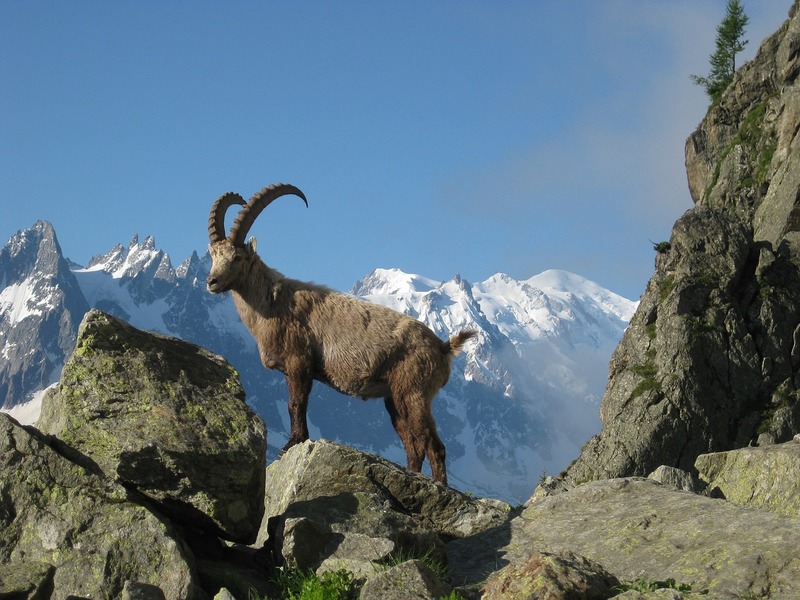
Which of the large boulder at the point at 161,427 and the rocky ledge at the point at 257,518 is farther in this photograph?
the large boulder at the point at 161,427

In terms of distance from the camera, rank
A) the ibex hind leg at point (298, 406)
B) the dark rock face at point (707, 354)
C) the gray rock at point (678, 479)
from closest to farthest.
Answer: the gray rock at point (678, 479) < the ibex hind leg at point (298, 406) < the dark rock face at point (707, 354)

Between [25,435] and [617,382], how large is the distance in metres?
21.1

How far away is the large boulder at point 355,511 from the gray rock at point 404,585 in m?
0.63

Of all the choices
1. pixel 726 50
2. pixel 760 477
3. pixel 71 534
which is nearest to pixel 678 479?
pixel 760 477

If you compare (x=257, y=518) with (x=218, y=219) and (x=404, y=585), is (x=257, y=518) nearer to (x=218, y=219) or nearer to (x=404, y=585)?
(x=404, y=585)

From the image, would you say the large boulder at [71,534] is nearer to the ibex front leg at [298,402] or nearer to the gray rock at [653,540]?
the gray rock at [653,540]

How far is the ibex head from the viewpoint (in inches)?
724

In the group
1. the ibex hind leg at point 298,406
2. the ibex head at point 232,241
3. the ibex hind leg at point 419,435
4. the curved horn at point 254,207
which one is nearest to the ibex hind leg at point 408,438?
the ibex hind leg at point 419,435

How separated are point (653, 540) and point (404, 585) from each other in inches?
107

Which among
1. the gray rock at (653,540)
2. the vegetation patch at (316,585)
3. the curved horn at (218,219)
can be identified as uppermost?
the curved horn at (218,219)

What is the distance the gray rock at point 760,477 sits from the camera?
37.3 ft

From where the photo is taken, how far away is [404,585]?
808 cm

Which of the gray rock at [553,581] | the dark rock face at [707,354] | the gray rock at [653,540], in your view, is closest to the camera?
the gray rock at [553,581]

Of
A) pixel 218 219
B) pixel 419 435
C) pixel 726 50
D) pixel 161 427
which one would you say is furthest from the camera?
pixel 726 50
